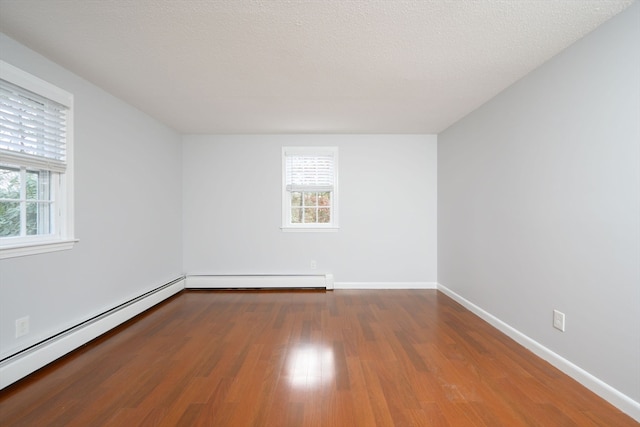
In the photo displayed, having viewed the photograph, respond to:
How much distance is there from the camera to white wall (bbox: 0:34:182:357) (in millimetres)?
2158

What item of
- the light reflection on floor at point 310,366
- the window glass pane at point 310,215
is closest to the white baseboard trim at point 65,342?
the light reflection on floor at point 310,366

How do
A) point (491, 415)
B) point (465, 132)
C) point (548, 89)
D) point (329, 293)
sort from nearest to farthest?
1. point (491, 415)
2. point (548, 89)
3. point (465, 132)
4. point (329, 293)

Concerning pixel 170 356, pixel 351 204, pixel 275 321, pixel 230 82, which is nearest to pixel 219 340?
pixel 170 356

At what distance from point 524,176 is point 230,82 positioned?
2.80m

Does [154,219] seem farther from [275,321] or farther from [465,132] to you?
[465,132]

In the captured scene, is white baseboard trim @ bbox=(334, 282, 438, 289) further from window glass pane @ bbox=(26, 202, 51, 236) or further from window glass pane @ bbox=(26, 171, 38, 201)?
window glass pane @ bbox=(26, 171, 38, 201)

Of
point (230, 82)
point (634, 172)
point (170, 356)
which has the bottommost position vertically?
point (170, 356)

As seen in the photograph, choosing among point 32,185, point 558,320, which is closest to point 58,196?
point 32,185

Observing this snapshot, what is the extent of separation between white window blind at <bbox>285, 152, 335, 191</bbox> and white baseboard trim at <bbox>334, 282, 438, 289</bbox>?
1580 mm

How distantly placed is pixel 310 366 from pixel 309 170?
298cm

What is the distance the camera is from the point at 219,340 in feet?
8.87

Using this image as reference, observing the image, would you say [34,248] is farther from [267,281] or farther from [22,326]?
[267,281]

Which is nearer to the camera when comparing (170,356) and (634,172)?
(634,172)

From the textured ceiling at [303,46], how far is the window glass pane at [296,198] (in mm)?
1559
